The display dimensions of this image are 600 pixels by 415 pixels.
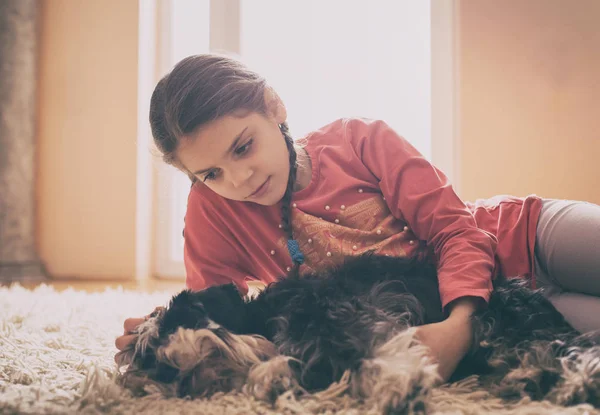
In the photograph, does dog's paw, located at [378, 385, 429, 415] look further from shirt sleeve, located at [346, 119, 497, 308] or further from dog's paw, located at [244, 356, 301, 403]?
shirt sleeve, located at [346, 119, 497, 308]

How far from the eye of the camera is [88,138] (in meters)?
3.33

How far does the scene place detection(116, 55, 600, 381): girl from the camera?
1131 millimetres

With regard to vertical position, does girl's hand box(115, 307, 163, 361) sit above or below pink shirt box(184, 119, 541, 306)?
below

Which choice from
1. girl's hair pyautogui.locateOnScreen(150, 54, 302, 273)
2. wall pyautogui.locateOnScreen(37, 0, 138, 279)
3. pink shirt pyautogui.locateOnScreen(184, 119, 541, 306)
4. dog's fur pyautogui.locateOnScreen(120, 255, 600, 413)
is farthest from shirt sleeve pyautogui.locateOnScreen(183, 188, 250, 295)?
wall pyautogui.locateOnScreen(37, 0, 138, 279)

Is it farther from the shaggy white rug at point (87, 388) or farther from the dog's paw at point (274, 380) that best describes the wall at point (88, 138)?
the dog's paw at point (274, 380)

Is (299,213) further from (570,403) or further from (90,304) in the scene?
(90,304)

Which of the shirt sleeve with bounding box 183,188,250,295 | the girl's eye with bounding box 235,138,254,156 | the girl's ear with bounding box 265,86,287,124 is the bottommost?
the shirt sleeve with bounding box 183,188,250,295

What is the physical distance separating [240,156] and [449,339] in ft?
1.84

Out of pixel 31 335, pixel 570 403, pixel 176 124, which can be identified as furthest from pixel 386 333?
pixel 31 335

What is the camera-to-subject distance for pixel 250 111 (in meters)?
1.19

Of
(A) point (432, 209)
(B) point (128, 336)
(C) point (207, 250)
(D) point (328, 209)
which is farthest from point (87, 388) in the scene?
(A) point (432, 209)

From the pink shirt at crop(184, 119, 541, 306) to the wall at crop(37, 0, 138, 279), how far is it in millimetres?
2023

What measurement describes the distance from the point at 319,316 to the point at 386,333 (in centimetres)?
11

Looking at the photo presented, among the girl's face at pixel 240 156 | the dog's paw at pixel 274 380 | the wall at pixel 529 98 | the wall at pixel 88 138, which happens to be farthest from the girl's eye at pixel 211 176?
the wall at pixel 88 138
